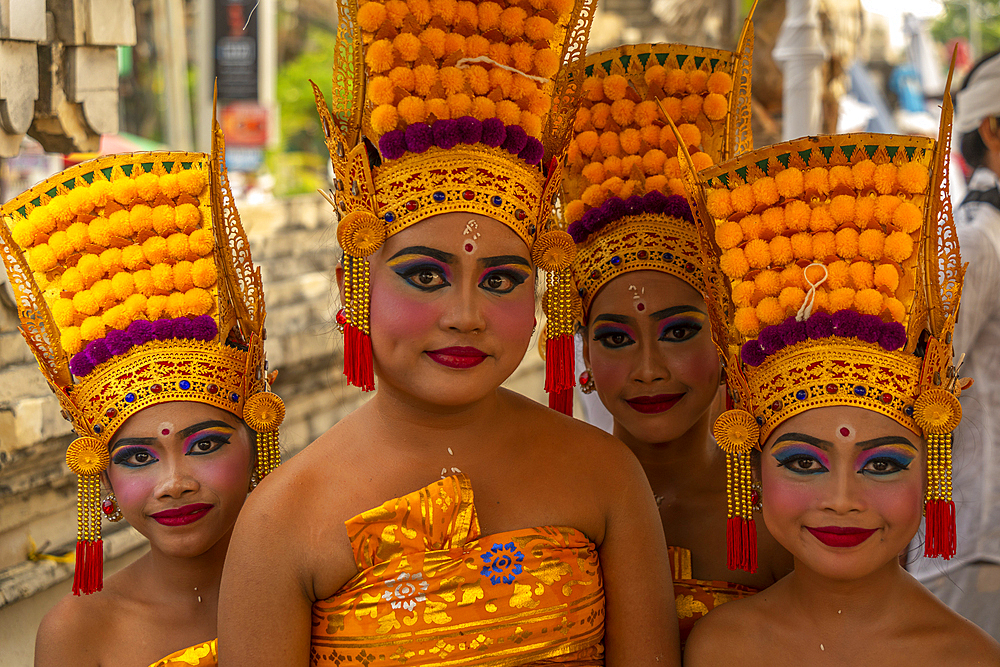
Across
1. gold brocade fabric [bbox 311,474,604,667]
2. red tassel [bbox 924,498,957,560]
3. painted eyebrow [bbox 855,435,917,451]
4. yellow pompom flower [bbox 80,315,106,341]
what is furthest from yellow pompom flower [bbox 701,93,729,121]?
yellow pompom flower [bbox 80,315,106,341]

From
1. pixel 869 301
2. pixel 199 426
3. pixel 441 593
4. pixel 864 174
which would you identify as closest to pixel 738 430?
pixel 869 301

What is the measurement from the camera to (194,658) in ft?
6.93

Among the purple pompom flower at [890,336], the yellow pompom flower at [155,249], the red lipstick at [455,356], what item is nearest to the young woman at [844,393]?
the purple pompom flower at [890,336]

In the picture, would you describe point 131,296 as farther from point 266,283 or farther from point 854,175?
point 266,283

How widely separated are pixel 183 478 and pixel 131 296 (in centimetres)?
47

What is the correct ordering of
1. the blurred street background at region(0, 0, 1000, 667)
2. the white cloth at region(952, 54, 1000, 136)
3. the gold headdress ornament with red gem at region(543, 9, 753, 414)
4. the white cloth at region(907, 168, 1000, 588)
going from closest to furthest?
A: the gold headdress ornament with red gem at region(543, 9, 753, 414) < the blurred street background at region(0, 0, 1000, 667) < the white cloth at region(907, 168, 1000, 588) < the white cloth at region(952, 54, 1000, 136)

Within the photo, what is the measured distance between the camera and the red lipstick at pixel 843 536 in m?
1.83

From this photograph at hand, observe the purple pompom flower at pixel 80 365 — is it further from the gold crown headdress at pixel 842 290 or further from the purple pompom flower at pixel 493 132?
the gold crown headdress at pixel 842 290

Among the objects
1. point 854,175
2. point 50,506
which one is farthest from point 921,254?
point 50,506

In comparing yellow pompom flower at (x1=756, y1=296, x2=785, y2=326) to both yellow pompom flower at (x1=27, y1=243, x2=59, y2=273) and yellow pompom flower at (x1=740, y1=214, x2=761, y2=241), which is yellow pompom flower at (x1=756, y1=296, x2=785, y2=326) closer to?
yellow pompom flower at (x1=740, y1=214, x2=761, y2=241)

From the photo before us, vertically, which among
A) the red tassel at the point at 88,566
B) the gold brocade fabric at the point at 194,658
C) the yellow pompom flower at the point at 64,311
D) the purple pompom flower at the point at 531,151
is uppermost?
the purple pompom flower at the point at 531,151

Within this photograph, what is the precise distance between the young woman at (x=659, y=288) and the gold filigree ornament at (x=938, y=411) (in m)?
0.59

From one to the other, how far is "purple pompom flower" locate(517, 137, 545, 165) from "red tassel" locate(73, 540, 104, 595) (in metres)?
1.35

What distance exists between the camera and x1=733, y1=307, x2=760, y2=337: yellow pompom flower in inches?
78.5
